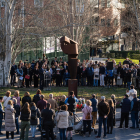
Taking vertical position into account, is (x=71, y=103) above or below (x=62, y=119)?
above

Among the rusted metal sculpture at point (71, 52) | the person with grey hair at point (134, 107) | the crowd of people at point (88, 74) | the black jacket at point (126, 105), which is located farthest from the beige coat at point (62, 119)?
the crowd of people at point (88, 74)

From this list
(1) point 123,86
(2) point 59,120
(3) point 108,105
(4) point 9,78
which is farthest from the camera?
(1) point 123,86

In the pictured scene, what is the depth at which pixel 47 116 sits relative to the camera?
11.4 m

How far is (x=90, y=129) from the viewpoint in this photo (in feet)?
42.2

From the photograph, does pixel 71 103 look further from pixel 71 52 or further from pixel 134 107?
pixel 71 52

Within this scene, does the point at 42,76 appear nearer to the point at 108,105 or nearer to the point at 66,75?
the point at 66,75

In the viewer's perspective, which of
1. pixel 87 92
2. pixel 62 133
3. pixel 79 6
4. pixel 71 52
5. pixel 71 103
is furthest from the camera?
pixel 79 6

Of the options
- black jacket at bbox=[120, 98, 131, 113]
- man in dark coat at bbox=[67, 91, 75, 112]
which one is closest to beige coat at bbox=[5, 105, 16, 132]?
man in dark coat at bbox=[67, 91, 75, 112]

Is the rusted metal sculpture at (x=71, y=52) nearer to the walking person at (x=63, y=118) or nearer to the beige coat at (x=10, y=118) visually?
the walking person at (x=63, y=118)

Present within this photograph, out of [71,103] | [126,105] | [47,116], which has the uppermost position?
[71,103]

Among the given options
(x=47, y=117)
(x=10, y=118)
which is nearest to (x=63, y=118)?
(x=47, y=117)

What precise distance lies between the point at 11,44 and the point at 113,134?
12197mm

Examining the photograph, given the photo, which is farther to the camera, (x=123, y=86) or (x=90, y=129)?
(x=123, y=86)

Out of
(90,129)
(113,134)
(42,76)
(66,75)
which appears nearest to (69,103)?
(90,129)
